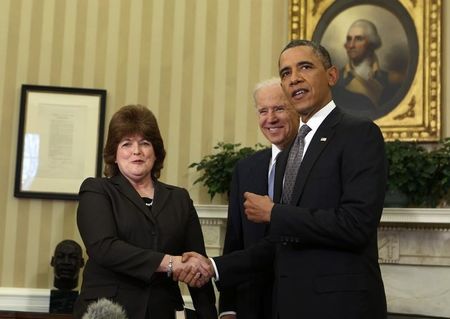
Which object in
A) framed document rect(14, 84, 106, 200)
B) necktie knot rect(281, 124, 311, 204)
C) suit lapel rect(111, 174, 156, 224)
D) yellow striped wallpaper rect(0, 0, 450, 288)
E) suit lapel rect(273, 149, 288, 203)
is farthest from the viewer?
yellow striped wallpaper rect(0, 0, 450, 288)

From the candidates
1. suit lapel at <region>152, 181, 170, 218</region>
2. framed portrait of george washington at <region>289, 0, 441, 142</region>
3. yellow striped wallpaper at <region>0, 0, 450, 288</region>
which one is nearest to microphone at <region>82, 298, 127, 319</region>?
suit lapel at <region>152, 181, 170, 218</region>

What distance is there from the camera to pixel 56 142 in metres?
5.04

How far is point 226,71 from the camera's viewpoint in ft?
17.0

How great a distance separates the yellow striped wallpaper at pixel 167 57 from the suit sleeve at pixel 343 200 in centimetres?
301

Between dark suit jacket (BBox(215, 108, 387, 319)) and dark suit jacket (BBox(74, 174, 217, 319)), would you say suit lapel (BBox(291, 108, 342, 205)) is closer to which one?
dark suit jacket (BBox(215, 108, 387, 319))

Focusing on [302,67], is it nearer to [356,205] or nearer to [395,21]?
[356,205]

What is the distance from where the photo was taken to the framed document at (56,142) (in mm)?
4977

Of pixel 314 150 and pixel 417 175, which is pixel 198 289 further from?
pixel 417 175

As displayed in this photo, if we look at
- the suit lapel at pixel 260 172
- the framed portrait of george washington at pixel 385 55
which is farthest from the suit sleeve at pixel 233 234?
the framed portrait of george washington at pixel 385 55

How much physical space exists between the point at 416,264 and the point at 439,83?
4.31 ft

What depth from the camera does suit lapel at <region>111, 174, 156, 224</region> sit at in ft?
8.07

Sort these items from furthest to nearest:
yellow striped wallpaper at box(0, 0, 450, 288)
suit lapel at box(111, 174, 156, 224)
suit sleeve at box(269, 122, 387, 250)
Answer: yellow striped wallpaper at box(0, 0, 450, 288) < suit lapel at box(111, 174, 156, 224) < suit sleeve at box(269, 122, 387, 250)

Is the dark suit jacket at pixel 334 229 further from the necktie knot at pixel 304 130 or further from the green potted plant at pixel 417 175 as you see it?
the green potted plant at pixel 417 175

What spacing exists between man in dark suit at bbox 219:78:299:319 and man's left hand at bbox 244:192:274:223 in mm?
585
